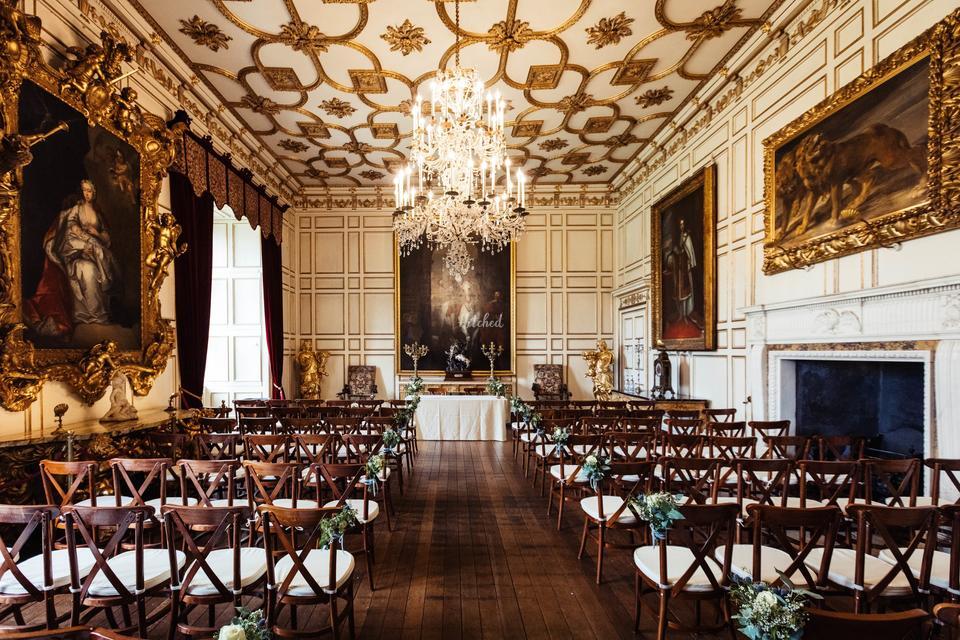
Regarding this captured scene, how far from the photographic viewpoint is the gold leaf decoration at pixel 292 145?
9.64 m

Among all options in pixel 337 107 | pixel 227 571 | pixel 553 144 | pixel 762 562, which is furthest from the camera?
pixel 553 144

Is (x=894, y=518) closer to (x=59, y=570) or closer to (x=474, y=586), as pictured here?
(x=474, y=586)

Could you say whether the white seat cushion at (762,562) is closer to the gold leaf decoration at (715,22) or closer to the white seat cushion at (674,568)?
the white seat cushion at (674,568)

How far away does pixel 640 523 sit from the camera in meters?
3.61

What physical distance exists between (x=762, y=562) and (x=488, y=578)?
77.4 inches

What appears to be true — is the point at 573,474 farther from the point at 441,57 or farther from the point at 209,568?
the point at 441,57

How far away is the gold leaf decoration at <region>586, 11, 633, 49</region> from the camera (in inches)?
241

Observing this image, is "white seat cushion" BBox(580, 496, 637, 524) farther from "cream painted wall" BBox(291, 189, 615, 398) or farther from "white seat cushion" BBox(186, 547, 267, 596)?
"cream painted wall" BBox(291, 189, 615, 398)

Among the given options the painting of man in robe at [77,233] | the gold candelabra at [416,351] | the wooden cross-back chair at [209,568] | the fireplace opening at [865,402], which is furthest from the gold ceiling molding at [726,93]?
the painting of man in robe at [77,233]

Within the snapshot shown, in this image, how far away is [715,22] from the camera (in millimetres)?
6109

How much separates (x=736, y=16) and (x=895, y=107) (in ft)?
8.55

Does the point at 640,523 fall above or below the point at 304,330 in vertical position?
below

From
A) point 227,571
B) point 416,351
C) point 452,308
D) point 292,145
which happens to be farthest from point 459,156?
point 416,351

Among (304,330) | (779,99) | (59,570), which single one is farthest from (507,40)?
(304,330)
